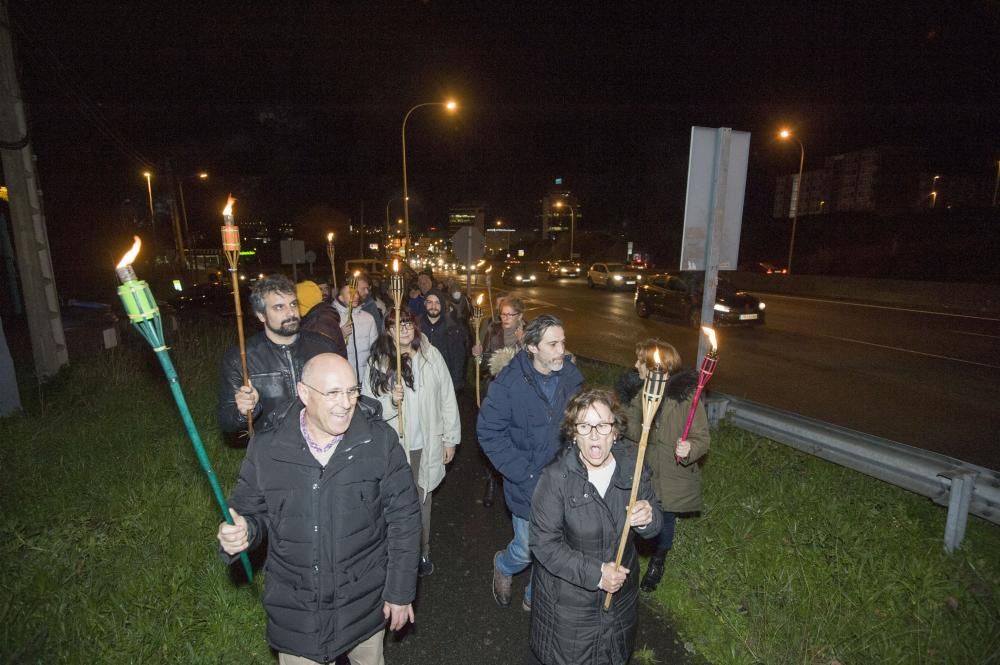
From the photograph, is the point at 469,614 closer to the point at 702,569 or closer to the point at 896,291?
the point at 702,569

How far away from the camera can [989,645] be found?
303cm

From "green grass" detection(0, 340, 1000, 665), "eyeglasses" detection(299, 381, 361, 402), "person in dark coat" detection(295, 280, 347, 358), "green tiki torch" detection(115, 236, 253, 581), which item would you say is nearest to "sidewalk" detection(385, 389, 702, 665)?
"green grass" detection(0, 340, 1000, 665)

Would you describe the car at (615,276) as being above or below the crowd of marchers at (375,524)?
below

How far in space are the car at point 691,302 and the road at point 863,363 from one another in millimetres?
417

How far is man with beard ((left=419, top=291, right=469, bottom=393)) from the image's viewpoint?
263 inches

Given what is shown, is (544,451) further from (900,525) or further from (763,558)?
(900,525)

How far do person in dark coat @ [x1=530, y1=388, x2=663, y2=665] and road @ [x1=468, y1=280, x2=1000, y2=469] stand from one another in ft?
20.9

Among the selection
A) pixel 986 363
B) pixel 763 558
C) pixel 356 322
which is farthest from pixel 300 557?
pixel 986 363

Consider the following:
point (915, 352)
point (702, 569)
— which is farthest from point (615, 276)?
point (702, 569)

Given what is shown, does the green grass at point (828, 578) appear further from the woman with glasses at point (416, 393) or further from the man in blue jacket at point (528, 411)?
the woman with glasses at point (416, 393)

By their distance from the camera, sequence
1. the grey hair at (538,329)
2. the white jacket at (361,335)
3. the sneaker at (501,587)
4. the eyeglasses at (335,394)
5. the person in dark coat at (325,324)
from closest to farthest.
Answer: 1. the eyeglasses at (335,394)
2. the grey hair at (538,329)
3. the sneaker at (501,587)
4. the person in dark coat at (325,324)
5. the white jacket at (361,335)

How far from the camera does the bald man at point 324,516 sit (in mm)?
2320

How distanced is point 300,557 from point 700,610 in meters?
2.84

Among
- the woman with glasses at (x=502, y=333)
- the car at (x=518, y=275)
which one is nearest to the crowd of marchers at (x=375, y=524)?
the woman with glasses at (x=502, y=333)
